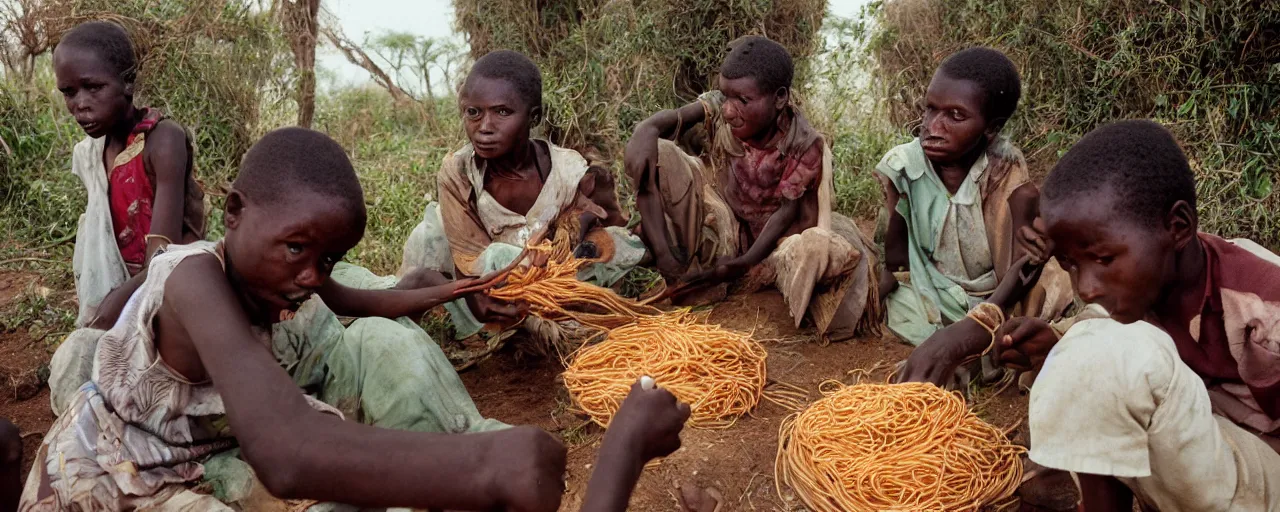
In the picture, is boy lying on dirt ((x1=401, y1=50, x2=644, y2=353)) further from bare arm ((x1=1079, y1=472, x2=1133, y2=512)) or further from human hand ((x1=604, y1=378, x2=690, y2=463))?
bare arm ((x1=1079, y1=472, x2=1133, y2=512))

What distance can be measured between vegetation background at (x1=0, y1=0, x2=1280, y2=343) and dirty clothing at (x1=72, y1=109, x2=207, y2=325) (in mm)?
1096

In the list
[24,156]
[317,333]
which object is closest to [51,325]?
[24,156]

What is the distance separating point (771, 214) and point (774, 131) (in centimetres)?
43

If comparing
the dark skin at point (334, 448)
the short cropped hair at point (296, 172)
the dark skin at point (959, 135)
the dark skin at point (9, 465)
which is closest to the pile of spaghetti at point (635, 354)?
the short cropped hair at point (296, 172)

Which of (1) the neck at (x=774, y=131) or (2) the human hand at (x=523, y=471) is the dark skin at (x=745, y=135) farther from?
(2) the human hand at (x=523, y=471)

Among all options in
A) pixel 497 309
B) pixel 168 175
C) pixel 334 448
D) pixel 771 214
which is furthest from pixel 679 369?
pixel 168 175

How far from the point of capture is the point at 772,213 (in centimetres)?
513

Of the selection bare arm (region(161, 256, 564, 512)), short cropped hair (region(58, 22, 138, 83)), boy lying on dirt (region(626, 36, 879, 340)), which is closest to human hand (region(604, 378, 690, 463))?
bare arm (region(161, 256, 564, 512))

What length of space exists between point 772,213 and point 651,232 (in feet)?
2.20

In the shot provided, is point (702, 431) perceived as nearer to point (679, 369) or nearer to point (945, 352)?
point (679, 369)

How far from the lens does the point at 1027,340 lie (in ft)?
10.5

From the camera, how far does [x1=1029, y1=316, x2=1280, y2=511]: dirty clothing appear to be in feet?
7.42

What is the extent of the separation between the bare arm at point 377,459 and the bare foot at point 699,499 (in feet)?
4.61

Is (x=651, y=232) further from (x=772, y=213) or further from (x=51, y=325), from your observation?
(x=51, y=325)
